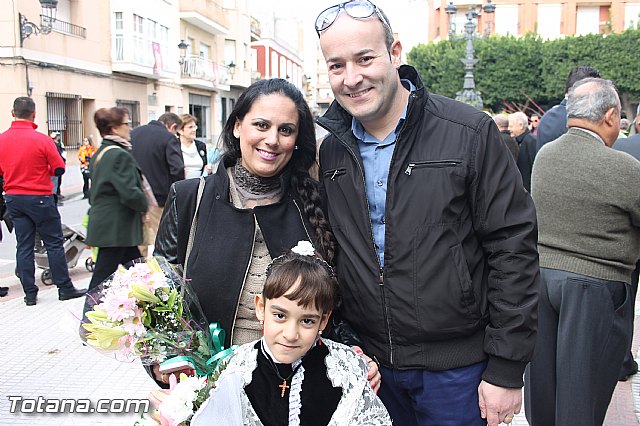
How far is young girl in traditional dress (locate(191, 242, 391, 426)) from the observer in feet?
6.81

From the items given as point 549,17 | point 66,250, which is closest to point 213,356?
point 66,250

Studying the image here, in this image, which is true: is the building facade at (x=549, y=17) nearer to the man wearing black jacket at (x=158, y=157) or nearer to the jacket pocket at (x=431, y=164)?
the man wearing black jacket at (x=158, y=157)

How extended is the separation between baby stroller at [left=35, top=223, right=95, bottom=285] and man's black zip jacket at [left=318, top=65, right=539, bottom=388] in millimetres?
6053

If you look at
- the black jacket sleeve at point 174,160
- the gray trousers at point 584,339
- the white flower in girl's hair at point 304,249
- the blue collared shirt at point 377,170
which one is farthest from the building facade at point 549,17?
the white flower in girl's hair at point 304,249

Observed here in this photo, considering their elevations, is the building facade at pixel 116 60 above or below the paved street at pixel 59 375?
above

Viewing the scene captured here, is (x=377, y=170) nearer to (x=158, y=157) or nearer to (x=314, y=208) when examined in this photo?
(x=314, y=208)

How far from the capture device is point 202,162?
908 centimetres

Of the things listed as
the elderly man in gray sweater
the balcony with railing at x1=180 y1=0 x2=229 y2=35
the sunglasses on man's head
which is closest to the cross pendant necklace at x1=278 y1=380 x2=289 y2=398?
the sunglasses on man's head

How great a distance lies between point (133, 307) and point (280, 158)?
762mm

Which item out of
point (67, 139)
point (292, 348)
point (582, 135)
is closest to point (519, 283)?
point (292, 348)

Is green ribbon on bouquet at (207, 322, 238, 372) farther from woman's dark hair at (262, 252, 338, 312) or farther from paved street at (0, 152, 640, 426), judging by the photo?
paved street at (0, 152, 640, 426)

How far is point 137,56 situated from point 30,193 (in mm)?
19380

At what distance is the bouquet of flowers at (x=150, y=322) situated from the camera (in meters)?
2.20

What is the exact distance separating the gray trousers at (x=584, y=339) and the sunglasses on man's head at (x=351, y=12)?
1.76m
